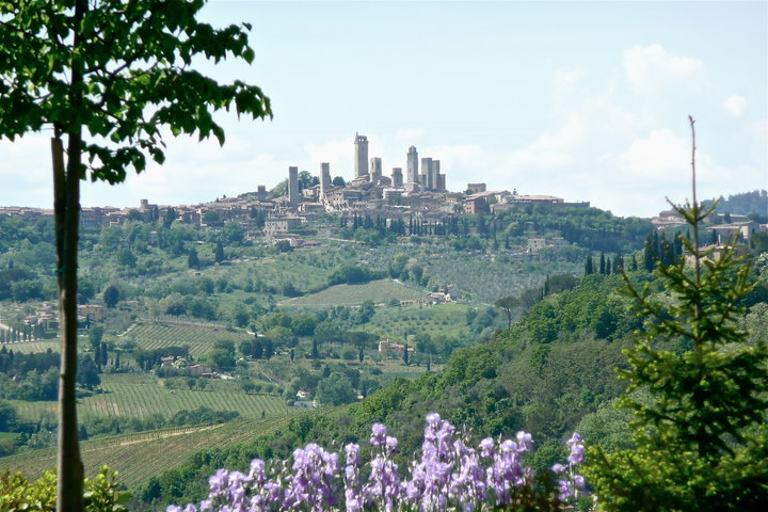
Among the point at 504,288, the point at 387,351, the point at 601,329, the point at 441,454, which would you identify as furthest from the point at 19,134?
the point at 504,288

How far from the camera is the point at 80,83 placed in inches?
224

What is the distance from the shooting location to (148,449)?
7831 cm

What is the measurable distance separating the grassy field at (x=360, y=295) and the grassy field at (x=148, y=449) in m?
77.2

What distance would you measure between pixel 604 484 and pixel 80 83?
339cm

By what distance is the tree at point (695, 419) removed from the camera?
21.4 feet

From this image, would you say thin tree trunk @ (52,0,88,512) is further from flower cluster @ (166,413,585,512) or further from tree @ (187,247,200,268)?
tree @ (187,247,200,268)

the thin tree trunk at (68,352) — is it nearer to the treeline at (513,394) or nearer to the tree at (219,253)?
the treeline at (513,394)

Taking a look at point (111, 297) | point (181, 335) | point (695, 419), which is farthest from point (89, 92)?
point (111, 297)

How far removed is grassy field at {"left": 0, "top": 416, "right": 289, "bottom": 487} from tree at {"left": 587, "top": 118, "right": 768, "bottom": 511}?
→ 62.0 m

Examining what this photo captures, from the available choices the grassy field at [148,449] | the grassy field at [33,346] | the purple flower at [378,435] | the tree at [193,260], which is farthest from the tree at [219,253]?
the purple flower at [378,435]

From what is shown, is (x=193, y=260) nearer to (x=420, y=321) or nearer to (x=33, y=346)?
(x=420, y=321)

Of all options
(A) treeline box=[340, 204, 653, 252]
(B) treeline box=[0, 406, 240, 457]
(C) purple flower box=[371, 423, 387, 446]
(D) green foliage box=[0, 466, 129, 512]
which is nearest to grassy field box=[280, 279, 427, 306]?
(A) treeline box=[340, 204, 653, 252]

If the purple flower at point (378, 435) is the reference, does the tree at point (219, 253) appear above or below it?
below

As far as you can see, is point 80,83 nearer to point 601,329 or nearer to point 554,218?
point 601,329
